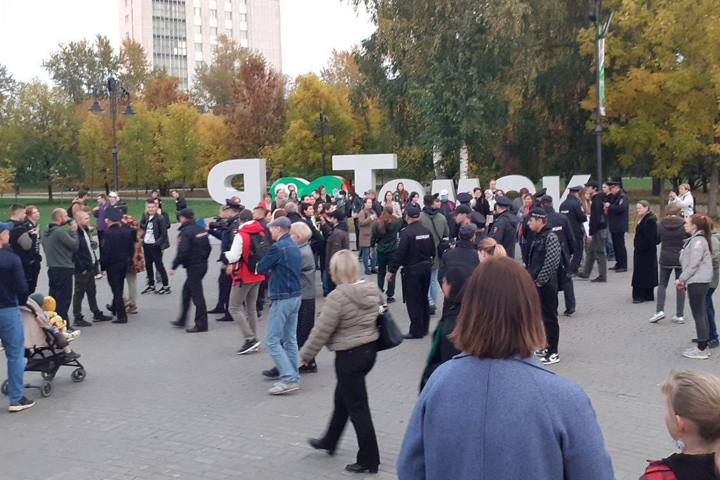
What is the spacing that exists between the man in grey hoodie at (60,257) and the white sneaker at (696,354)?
8.77 meters

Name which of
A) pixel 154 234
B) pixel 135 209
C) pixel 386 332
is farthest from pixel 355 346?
pixel 135 209

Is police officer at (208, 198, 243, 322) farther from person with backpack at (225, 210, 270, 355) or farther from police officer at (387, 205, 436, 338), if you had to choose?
police officer at (387, 205, 436, 338)

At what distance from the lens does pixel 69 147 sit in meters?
59.8

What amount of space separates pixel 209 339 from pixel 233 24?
136867 millimetres

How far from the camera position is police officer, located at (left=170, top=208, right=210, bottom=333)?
38.5 ft

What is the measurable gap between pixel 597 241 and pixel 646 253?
2.77 meters

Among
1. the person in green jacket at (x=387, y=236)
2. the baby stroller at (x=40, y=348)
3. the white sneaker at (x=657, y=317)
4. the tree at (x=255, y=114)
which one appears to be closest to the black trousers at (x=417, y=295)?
the person in green jacket at (x=387, y=236)

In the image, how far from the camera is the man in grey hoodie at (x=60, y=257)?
11773 millimetres

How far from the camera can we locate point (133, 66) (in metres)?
90.4

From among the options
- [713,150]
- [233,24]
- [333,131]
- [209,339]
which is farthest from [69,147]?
[233,24]

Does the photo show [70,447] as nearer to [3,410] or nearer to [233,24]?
[3,410]

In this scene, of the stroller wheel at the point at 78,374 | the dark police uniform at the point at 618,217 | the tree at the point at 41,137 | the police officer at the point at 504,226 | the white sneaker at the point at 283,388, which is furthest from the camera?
the tree at the point at 41,137

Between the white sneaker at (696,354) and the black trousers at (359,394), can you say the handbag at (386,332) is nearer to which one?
the black trousers at (359,394)

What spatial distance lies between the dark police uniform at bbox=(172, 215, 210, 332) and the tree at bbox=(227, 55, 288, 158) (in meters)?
45.2
